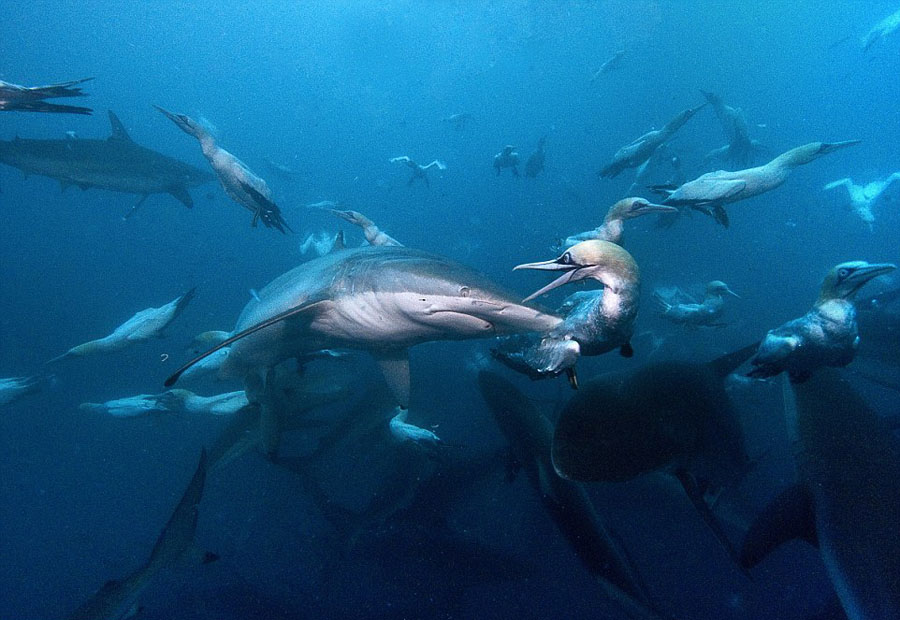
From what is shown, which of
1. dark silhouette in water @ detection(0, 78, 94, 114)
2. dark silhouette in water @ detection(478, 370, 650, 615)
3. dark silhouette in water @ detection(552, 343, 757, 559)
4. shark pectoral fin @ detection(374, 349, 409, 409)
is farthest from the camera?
shark pectoral fin @ detection(374, 349, 409, 409)

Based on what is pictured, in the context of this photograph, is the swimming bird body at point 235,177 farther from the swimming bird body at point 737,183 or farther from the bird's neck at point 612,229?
the swimming bird body at point 737,183

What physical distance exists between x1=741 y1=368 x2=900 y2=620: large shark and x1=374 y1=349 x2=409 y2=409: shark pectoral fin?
3.66 meters

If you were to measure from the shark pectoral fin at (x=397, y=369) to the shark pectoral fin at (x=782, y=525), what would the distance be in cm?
362

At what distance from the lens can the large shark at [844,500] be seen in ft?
7.22

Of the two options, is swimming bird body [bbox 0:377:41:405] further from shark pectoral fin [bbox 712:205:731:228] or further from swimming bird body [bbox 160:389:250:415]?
shark pectoral fin [bbox 712:205:731:228]

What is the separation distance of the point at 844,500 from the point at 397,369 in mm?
4101

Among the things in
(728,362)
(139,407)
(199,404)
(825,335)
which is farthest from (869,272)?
(139,407)

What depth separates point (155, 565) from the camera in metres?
4.66

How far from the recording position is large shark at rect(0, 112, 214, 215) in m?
9.12

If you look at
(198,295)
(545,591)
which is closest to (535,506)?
(545,591)

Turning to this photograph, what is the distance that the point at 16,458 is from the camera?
1191 cm

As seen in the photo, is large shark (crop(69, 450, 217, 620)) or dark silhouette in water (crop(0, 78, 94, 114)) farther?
large shark (crop(69, 450, 217, 620))

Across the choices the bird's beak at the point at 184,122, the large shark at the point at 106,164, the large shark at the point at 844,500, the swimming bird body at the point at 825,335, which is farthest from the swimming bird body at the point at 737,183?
the large shark at the point at 106,164

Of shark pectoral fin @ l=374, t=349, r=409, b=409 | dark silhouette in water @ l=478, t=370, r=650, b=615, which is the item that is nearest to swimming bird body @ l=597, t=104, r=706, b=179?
dark silhouette in water @ l=478, t=370, r=650, b=615
